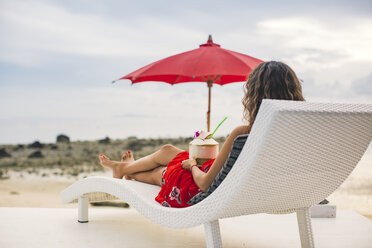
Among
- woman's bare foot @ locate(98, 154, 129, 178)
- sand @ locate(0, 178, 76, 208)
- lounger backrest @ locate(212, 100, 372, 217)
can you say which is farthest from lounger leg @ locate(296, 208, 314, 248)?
sand @ locate(0, 178, 76, 208)

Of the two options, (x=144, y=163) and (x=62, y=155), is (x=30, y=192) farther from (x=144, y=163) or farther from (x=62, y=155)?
(x=144, y=163)

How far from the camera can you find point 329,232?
3457 millimetres

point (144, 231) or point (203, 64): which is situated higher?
point (203, 64)

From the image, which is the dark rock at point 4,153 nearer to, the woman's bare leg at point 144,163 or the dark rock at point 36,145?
the dark rock at point 36,145

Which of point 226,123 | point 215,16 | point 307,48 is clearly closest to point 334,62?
point 307,48

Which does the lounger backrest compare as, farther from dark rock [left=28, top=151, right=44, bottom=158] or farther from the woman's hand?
dark rock [left=28, top=151, right=44, bottom=158]

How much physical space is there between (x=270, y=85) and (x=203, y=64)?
6.93ft

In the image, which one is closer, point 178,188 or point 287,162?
point 287,162

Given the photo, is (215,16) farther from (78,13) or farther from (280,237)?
(280,237)

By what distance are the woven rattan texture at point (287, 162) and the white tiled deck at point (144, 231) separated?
0.65 metres

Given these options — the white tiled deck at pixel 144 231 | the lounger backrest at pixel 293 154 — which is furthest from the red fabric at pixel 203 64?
the lounger backrest at pixel 293 154

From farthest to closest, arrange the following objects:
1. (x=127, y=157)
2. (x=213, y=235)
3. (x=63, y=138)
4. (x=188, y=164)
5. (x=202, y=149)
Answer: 1. (x=63, y=138)
2. (x=127, y=157)
3. (x=202, y=149)
4. (x=188, y=164)
5. (x=213, y=235)

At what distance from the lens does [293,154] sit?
206 centimetres

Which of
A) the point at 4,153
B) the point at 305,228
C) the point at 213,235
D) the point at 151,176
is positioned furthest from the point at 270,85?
the point at 4,153
